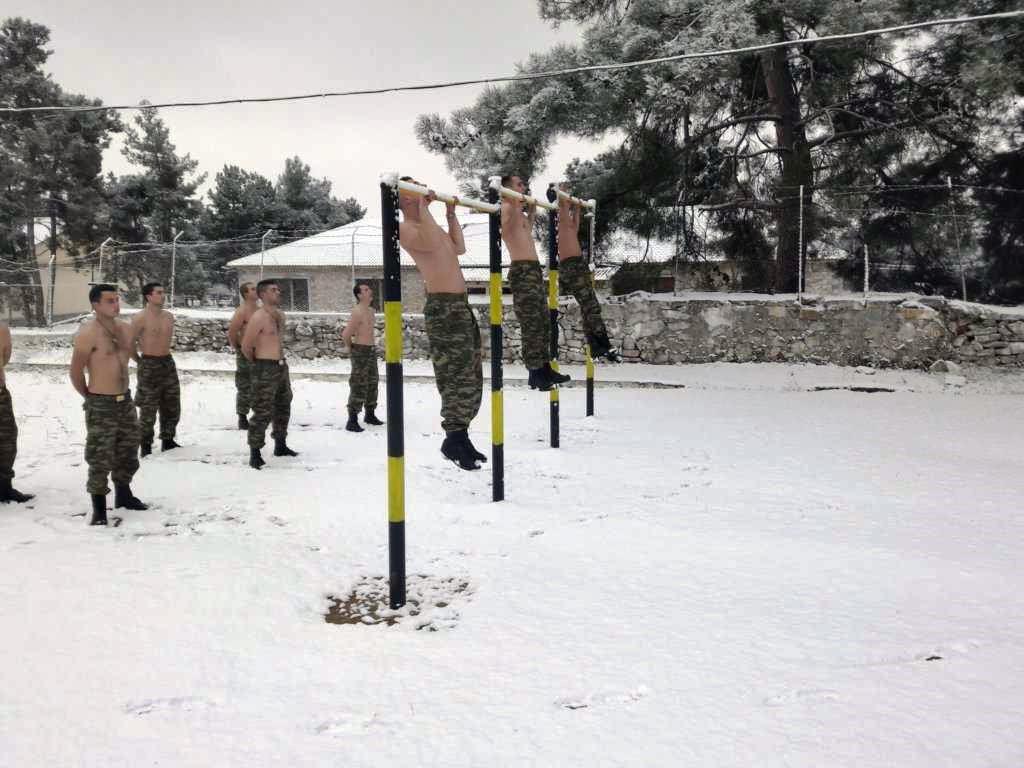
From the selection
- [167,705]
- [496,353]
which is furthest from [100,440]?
[167,705]

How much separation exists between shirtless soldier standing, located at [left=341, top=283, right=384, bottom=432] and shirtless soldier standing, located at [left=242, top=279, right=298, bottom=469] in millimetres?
1395

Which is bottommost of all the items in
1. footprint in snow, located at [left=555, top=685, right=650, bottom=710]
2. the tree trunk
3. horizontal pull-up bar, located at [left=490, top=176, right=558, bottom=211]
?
footprint in snow, located at [left=555, top=685, right=650, bottom=710]

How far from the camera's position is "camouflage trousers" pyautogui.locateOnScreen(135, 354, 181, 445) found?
7.06 m

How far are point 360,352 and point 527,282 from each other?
3.55m

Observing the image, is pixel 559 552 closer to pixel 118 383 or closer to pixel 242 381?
pixel 118 383

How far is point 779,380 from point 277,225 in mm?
23978

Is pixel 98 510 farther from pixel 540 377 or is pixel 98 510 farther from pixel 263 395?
pixel 540 377

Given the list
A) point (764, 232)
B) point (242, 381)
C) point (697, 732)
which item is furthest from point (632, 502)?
point (764, 232)

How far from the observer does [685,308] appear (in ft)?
43.7

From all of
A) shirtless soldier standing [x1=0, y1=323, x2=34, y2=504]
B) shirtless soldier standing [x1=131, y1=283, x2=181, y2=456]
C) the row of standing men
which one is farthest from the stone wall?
shirtless soldier standing [x1=0, y1=323, x2=34, y2=504]

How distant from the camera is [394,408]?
3.49 meters

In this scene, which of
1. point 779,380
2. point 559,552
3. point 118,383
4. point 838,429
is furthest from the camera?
point 779,380

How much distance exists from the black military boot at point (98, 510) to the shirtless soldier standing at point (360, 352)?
361 cm

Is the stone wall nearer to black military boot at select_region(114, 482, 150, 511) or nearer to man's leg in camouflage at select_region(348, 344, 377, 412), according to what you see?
man's leg in camouflage at select_region(348, 344, 377, 412)
